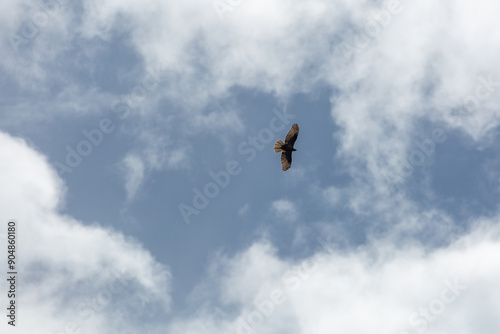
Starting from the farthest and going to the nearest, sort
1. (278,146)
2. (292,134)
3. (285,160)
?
(285,160)
(278,146)
(292,134)

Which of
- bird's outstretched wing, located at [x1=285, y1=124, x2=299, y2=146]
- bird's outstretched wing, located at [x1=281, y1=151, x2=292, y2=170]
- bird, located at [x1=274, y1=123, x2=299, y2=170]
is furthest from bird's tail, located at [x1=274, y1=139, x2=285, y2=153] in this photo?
bird's outstretched wing, located at [x1=281, y1=151, x2=292, y2=170]

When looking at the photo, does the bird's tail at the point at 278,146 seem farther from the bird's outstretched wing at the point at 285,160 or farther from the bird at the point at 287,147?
the bird's outstretched wing at the point at 285,160

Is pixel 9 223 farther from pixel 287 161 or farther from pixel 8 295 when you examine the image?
pixel 287 161

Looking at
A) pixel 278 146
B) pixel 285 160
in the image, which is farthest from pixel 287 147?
pixel 285 160

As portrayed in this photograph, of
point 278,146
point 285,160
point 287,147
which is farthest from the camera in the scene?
point 285,160

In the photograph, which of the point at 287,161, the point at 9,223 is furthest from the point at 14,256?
the point at 287,161

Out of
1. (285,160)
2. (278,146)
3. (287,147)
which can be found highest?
(278,146)

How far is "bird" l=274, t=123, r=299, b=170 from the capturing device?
210 ft

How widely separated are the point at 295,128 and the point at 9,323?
34509 mm

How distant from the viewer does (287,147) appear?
64750 millimetres

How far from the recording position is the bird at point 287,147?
64.0 metres

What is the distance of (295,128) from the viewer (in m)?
64.0

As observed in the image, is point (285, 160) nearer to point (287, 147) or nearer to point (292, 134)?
point (287, 147)

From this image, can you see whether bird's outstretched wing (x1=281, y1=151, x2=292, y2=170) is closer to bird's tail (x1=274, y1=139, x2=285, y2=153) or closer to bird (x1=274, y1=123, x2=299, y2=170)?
bird (x1=274, y1=123, x2=299, y2=170)
